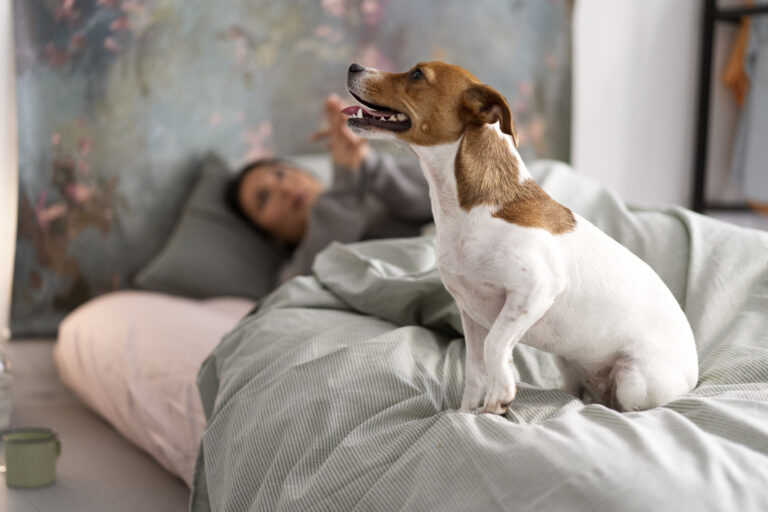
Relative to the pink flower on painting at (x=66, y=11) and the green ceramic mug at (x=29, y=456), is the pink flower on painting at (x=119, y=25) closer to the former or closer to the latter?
the pink flower on painting at (x=66, y=11)

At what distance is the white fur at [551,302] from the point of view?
2.85ft

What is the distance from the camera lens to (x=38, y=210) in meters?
2.25

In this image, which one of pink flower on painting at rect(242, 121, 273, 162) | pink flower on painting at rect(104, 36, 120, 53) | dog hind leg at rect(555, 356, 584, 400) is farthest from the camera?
pink flower on painting at rect(242, 121, 273, 162)

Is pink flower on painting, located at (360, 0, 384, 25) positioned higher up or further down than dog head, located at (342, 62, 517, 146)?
higher up

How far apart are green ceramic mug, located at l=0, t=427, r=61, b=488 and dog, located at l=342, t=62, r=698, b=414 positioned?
40.3 inches

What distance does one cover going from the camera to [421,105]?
2.93 feet

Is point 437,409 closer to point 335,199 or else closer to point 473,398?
point 473,398

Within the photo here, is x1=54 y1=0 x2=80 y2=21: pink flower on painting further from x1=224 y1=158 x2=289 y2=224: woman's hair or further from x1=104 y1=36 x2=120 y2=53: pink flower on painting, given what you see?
x1=224 y1=158 x2=289 y2=224: woman's hair

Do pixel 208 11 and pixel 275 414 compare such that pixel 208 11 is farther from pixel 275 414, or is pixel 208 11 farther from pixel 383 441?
pixel 383 441

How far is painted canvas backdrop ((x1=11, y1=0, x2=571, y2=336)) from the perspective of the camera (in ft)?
7.34

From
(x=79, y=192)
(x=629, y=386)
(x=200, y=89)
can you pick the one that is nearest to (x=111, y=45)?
(x=200, y=89)

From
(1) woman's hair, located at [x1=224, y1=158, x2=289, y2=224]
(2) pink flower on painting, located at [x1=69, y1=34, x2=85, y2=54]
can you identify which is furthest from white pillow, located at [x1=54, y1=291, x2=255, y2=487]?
(2) pink flower on painting, located at [x1=69, y1=34, x2=85, y2=54]

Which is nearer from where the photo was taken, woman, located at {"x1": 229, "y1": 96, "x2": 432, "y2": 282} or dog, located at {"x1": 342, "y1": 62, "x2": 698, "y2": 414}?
dog, located at {"x1": 342, "y1": 62, "x2": 698, "y2": 414}

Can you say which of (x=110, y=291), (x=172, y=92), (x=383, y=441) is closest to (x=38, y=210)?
(x=110, y=291)
